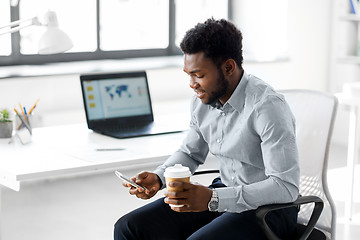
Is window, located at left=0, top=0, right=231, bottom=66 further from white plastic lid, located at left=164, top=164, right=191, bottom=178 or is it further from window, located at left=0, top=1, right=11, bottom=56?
white plastic lid, located at left=164, top=164, right=191, bottom=178

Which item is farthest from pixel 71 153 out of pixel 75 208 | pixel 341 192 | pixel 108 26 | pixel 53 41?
pixel 108 26

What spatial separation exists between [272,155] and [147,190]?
17.0 inches

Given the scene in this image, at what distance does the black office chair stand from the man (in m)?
0.16

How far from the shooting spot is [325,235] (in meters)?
2.17

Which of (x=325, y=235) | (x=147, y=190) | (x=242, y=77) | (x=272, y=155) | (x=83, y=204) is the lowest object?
(x=83, y=204)

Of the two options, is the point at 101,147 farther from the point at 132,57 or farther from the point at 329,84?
the point at 329,84

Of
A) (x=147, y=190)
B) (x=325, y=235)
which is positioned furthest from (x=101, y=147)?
(x=325, y=235)

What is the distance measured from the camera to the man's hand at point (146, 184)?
6.89 ft

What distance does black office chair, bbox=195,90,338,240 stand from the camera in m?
2.21

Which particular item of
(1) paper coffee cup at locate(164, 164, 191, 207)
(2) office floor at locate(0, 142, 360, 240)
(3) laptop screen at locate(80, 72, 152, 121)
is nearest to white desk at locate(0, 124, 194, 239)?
(3) laptop screen at locate(80, 72, 152, 121)

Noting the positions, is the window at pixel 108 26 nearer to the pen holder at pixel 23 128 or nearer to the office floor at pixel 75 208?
the office floor at pixel 75 208

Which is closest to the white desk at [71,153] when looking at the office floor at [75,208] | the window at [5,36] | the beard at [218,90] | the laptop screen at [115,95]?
the laptop screen at [115,95]

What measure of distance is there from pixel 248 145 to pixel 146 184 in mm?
360

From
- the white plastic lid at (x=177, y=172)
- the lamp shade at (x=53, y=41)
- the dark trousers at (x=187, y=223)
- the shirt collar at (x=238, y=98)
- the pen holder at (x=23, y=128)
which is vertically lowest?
the dark trousers at (x=187, y=223)
